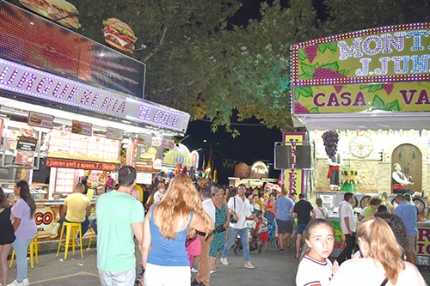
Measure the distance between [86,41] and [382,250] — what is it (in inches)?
454

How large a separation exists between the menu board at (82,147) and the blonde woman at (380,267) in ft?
36.8

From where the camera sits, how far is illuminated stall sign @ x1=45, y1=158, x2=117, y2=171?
12367mm

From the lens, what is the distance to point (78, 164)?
A: 13.1m

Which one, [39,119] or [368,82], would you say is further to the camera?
[368,82]

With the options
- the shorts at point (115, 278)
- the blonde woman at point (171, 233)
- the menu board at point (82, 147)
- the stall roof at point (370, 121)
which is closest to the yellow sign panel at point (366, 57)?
the stall roof at point (370, 121)

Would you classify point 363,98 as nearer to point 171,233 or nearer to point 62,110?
point 62,110

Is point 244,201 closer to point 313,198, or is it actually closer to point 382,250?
point 313,198

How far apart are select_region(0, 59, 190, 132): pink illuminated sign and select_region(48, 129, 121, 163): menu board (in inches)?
83.1

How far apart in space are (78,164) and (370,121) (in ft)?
28.4

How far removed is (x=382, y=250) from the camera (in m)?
2.93

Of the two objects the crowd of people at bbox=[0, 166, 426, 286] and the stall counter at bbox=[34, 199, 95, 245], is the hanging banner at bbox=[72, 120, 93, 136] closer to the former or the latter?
the stall counter at bbox=[34, 199, 95, 245]

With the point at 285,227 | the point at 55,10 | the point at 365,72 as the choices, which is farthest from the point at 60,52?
the point at 285,227

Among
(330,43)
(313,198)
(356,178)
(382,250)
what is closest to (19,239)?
(382,250)

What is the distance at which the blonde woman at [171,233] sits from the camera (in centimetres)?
394
